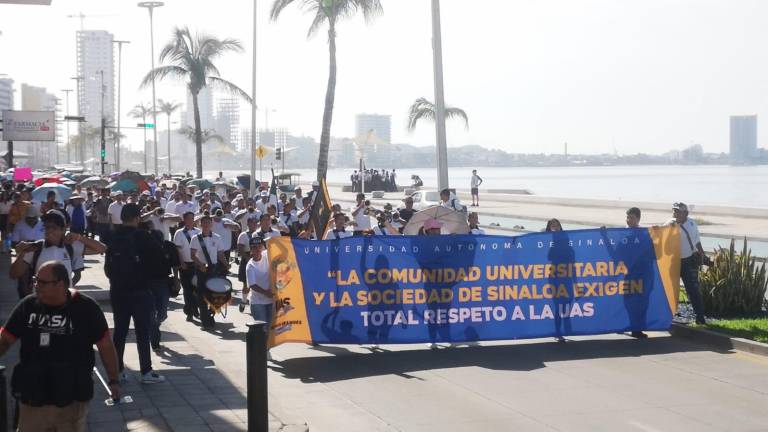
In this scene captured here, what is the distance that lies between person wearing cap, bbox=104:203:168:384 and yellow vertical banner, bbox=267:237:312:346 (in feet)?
6.53

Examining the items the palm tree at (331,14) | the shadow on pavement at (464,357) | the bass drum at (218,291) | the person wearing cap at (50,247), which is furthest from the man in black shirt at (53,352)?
the palm tree at (331,14)

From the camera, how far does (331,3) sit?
121ft

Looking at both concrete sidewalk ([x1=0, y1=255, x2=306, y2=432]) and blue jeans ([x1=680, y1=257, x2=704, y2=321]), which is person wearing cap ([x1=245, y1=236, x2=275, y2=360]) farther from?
blue jeans ([x1=680, y1=257, x2=704, y2=321])

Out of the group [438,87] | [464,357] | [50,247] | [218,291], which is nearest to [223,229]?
[218,291]

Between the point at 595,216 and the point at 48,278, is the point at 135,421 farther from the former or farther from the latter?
the point at 595,216

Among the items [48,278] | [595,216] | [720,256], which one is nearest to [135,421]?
[48,278]

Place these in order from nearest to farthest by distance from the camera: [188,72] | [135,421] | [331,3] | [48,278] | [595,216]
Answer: [48,278] < [135,421] < [331,3] < [595,216] < [188,72]

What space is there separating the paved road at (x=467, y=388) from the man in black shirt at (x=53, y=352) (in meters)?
2.49

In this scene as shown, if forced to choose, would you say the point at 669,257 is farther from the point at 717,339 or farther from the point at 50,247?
the point at 50,247

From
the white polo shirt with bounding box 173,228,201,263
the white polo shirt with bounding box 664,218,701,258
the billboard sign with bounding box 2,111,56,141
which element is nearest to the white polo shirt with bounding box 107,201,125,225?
the white polo shirt with bounding box 173,228,201,263

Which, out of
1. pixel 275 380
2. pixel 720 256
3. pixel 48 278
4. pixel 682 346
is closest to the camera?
pixel 48 278

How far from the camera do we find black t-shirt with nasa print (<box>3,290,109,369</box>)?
579cm

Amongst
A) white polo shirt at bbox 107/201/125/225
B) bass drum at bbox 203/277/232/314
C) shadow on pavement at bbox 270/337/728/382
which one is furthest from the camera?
white polo shirt at bbox 107/201/125/225

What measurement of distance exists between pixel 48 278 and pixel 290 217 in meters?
15.9
